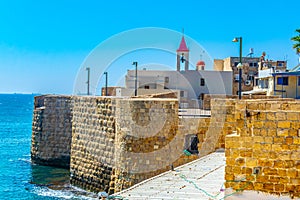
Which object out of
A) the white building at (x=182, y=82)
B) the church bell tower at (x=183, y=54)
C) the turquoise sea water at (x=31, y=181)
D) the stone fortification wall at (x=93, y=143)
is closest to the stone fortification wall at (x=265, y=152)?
the stone fortification wall at (x=93, y=143)

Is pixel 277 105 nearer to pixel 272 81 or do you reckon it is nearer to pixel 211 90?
pixel 272 81

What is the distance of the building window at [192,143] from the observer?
51.9 ft

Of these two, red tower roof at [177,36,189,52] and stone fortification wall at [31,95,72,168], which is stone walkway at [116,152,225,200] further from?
red tower roof at [177,36,189,52]

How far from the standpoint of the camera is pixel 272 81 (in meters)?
33.2

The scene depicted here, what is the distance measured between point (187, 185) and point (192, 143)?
21.1ft

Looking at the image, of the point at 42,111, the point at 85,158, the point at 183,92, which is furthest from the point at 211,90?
the point at 85,158

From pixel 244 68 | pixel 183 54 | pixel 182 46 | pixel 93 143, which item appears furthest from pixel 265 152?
pixel 244 68

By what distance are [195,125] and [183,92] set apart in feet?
68.0

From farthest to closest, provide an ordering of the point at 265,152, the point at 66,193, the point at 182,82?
the point at 182,82, the point at 66,193, the point at 265,152

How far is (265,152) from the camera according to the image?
7055 millimetres

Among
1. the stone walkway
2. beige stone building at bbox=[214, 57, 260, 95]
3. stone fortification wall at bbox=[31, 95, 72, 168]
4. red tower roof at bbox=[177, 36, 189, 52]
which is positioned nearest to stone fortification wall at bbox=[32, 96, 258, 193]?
the stone walkway

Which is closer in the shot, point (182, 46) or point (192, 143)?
point (192, 143)

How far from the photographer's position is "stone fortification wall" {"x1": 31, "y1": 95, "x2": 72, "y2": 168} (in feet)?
84.4

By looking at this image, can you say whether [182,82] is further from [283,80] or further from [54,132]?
[54,132]
